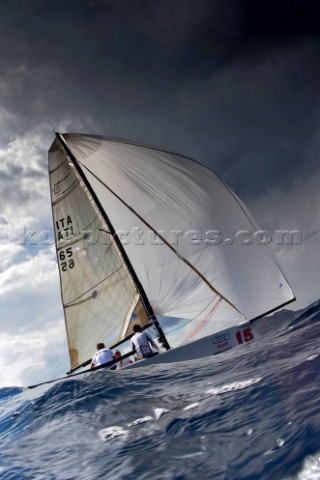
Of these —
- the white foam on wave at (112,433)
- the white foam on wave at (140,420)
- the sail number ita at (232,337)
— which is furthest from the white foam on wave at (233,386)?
the sail number ita at (232,337)

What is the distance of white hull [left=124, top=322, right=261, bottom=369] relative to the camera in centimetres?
953

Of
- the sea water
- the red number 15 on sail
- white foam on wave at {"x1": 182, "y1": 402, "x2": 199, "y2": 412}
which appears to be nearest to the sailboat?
the red number 15 on sail

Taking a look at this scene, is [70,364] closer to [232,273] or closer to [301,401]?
[232,273]

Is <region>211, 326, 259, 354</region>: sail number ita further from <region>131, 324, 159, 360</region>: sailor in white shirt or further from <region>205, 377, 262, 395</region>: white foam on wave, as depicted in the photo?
<region>205, 377, 262, 395</region>: white foam on wave

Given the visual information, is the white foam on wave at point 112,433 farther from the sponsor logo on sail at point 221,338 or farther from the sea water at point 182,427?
the sponsor logo on sail at point 221,338

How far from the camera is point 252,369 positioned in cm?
661

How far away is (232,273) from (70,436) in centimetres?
791

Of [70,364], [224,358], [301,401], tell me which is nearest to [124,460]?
[301,401]

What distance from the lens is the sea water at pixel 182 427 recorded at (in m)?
3.10

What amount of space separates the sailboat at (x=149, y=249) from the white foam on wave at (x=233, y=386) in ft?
14.0

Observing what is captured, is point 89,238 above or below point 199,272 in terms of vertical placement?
above

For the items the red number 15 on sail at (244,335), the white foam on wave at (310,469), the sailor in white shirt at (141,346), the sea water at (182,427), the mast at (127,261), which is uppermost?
the mast at (127,261)

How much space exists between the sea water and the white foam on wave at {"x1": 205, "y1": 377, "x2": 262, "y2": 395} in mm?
27

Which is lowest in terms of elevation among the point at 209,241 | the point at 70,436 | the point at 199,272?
the point at 70,436
